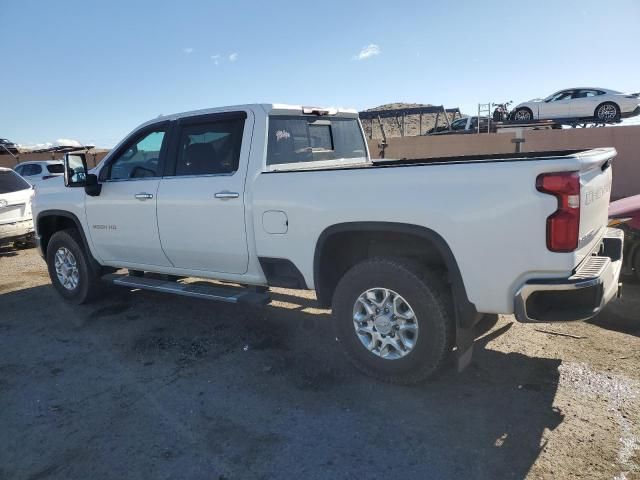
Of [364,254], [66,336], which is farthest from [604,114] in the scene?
[66,336]

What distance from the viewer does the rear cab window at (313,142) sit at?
440cm

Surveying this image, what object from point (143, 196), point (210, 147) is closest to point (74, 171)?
point (143, 196)

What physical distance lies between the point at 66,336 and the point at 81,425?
191cm

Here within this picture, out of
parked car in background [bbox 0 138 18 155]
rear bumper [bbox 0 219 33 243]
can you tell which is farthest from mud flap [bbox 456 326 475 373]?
parked car in background [bbox 0 138 18 155]

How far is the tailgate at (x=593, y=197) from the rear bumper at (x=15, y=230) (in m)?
9.02

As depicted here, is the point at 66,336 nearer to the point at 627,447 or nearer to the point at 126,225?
the point at 126,225

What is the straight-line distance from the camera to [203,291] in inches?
179

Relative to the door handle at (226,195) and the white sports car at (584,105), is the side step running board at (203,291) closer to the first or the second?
the door handle at (226,195)

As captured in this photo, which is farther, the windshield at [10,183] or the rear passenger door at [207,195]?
the windshield at [10,183]

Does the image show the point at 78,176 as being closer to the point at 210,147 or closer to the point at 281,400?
the point at 210,147

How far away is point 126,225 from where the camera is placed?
201 inches

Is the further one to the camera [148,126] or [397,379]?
[148,126]

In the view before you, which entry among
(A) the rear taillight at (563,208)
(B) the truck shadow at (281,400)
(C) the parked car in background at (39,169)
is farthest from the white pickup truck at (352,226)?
(C) the parked car in background at (39,169)

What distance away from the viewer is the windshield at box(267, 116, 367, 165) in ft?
14.5
